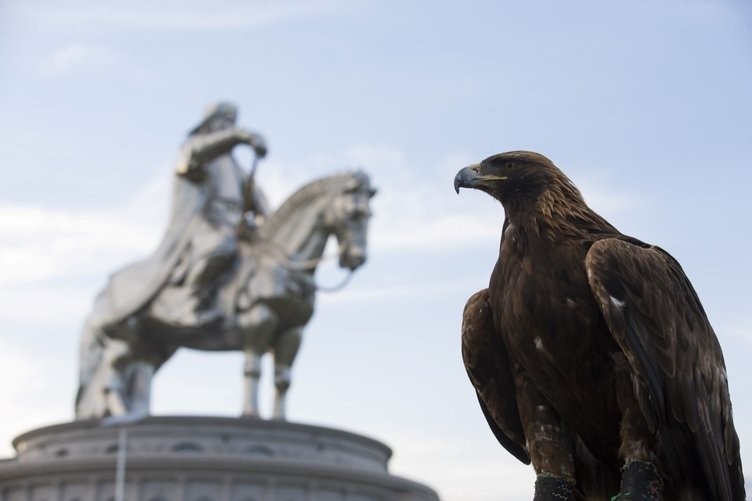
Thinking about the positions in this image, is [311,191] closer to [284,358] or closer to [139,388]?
[284,358]

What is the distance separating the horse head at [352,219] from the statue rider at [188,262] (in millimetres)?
1356

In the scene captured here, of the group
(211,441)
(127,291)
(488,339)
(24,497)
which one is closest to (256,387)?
(211,441)

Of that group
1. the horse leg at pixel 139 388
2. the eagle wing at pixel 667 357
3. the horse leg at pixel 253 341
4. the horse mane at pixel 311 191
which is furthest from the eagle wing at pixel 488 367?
the horse leg at pixel 139 388

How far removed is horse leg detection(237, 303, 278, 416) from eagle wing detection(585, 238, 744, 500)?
Result: 15.6 metres

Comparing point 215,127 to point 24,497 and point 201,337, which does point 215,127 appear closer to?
point 201,337

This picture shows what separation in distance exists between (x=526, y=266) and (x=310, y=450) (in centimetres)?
1674

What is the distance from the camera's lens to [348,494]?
2039 centimetres

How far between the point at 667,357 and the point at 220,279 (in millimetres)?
16210

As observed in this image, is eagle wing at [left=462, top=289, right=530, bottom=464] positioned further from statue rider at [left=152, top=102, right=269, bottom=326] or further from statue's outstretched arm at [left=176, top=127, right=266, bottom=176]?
statue's outstretched arm at [left=176, top=127, right=266, bottom=176]

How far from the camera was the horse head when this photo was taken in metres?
19.1

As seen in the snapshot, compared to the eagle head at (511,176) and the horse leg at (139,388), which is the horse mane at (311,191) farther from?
the eagle head at (511,176)

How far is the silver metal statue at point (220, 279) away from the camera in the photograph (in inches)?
761

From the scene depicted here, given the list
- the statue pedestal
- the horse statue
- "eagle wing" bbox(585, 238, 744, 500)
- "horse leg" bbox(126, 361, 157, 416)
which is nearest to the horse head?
the horse statue

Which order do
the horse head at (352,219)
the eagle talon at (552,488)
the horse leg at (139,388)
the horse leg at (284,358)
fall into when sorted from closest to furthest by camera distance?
the eagle talon at (552,488) → the horse head at (352,219) → the horse leg at (284,358) → the horse leg at (139,388)
